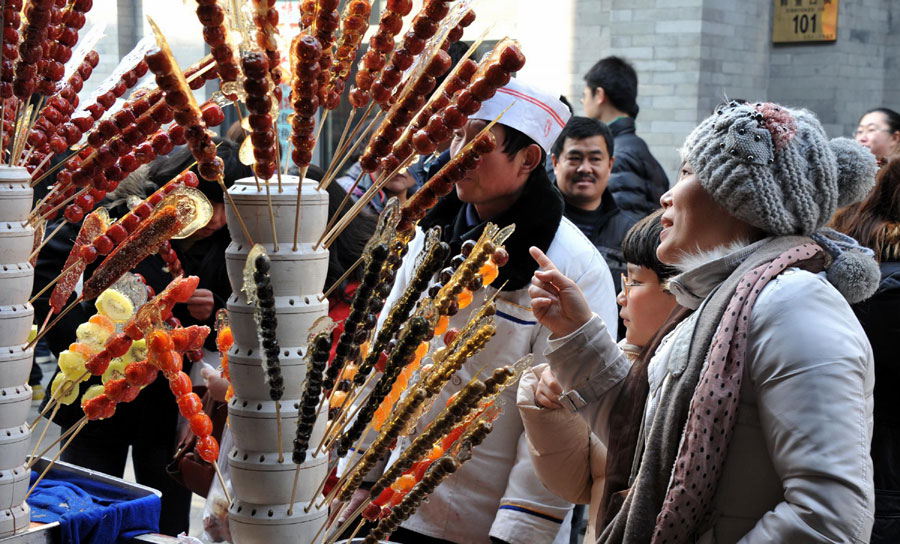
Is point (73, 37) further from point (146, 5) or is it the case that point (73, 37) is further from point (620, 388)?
point (146, 5)

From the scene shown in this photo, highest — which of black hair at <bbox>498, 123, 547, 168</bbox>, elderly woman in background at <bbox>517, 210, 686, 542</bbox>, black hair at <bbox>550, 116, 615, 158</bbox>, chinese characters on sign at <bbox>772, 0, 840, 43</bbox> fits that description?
chinese characters on sign at <bbox>772, 0, 840, 43</bbox>

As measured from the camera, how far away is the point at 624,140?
16.5ft

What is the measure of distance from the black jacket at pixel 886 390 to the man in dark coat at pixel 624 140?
1.93 metres

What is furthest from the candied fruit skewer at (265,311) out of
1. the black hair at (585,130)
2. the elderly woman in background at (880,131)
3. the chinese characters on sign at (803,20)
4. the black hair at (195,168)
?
the chinese characters on sign at (803,20)

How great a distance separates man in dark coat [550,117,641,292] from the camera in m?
4.10

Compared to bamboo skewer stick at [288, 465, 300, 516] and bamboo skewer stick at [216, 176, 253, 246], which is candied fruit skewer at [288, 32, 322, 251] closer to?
bamboo skewer stick at [216, 176, 253, 246]

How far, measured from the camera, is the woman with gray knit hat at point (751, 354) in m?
1.46

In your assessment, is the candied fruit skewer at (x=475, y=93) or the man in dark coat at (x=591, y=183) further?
the man in dark coat at (x=591, y=183)

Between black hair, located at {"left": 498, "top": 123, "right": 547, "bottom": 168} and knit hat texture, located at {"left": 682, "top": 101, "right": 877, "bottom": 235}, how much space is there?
0.67 metres

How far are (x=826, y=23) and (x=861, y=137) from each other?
12.8 ft

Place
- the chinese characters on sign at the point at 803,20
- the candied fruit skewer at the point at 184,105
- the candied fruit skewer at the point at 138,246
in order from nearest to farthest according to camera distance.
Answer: the candied fruit skewer at the point at 184,105
the candied fruit skewer at the point at 138,246
the chinese characters on sign at the point at 803,20

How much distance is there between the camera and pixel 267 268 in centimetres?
118

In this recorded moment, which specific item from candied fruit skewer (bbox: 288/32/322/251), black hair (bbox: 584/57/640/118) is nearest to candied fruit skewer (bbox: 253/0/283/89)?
candied fruit skewer (bbox: 288/32/322/251)

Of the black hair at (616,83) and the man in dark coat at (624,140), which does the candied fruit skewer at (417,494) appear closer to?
the man in dark coat at (624,140)
